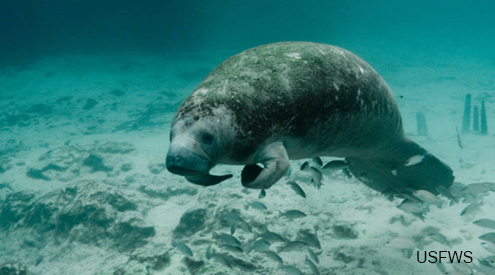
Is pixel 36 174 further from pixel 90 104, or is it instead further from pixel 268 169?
pixel 268 169

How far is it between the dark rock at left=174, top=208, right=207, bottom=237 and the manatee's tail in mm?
3969

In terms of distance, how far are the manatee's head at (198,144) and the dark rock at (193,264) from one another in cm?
359

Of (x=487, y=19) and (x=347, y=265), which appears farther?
Result: (x=487, y=19)

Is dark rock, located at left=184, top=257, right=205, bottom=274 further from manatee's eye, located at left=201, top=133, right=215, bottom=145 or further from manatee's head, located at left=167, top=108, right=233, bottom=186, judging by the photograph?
manatee's eye, located at left=201, top=133, right=215, bottom=145

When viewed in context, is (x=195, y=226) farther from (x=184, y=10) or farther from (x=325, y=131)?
(x=184, y=10)

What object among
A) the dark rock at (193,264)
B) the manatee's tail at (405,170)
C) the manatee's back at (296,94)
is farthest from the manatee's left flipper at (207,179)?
the dark rock at (193,264)

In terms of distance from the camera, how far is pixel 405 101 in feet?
88.9

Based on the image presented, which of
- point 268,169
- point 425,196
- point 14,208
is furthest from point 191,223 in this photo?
Answer: point 14,208

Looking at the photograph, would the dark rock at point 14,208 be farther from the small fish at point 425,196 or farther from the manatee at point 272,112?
the small fish at point 425,196

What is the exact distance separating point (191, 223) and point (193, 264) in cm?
209

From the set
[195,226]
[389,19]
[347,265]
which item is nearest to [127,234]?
[195,226]

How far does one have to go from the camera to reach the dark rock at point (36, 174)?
532 inches

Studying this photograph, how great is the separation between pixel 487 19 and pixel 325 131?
144 m

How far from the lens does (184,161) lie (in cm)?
187
